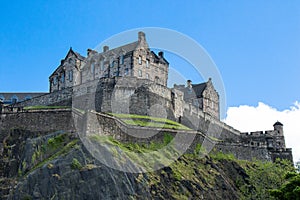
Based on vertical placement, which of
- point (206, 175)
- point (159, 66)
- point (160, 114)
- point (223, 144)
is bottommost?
point (206, 175)

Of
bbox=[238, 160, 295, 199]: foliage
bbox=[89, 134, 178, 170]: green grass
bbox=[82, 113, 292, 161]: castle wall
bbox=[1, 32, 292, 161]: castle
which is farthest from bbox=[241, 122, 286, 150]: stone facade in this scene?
bbox=[89, 134, 178, 170]: green grass

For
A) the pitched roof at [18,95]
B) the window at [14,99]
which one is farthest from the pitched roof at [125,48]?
the window at [14,99]

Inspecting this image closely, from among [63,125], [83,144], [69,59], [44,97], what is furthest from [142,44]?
[83,144]

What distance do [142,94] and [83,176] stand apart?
20813 millimetres

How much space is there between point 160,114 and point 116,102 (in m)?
6.04

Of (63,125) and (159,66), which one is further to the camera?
(159,66)

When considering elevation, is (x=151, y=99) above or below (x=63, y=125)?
above

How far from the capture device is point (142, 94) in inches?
2013

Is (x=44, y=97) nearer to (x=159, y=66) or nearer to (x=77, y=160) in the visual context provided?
(x=159, y=66)

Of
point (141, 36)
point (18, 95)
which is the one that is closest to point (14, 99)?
point (18, 95)

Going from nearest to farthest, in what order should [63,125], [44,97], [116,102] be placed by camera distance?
[63,125] < [116,102] < [44,97]

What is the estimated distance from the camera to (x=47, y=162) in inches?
1329

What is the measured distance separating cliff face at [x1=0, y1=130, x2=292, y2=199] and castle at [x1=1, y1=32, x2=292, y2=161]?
7.02 metres

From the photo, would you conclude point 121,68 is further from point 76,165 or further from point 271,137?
point 76,165
